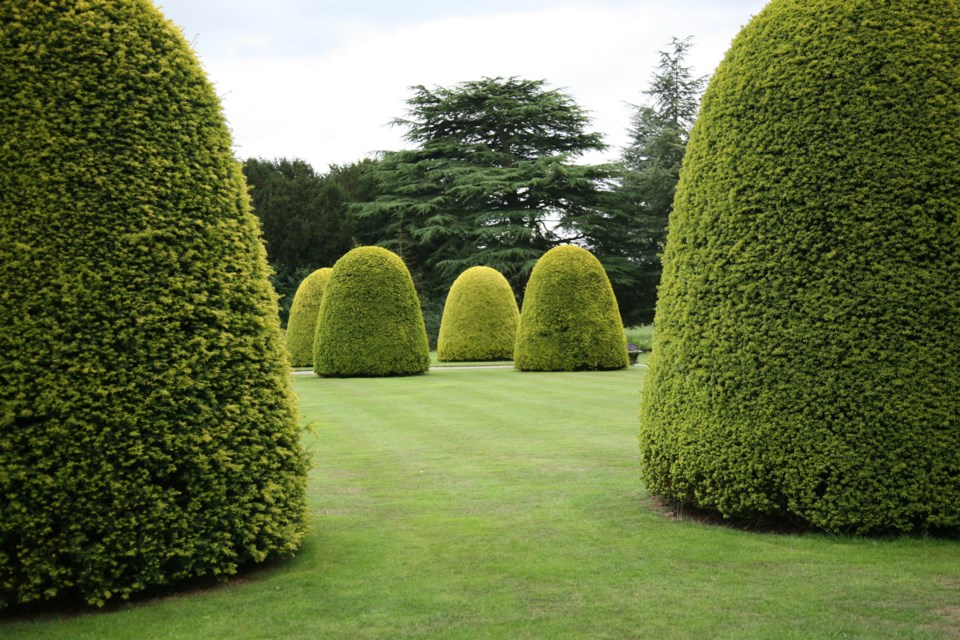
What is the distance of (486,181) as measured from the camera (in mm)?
40469

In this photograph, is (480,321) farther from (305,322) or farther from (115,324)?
(115,324)

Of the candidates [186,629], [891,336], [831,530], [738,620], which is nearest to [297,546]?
Result: [186,629]

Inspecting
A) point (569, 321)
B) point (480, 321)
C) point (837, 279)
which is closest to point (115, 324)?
point (837, 279)

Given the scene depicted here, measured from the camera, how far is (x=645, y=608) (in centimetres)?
424

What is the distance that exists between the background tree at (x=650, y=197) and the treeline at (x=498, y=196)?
0.07 m

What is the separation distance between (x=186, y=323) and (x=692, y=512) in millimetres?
4063

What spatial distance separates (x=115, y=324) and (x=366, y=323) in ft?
57.2

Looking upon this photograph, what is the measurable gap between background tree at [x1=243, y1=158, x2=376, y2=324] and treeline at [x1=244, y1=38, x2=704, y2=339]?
80 millimetres

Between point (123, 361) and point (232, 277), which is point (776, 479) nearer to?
point (232, 277)

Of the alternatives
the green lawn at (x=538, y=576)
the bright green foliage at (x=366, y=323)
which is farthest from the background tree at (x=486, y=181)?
the green lawn at (x=538, y=576)

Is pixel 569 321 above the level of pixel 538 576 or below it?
above

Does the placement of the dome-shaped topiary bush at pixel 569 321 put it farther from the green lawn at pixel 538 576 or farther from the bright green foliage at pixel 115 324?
the bright green foliage at pixel 115 324

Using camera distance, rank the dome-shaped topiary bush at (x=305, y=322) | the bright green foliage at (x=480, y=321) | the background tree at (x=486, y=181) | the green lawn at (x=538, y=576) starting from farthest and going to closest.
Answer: the background tree at (x=486, y=181) < the bright green foliage at (x=480, y=321) < the dome-shaped topiary bush at (x=305, y=322) < the green lawn at (x=538, y=576)

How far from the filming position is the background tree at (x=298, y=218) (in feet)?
142
